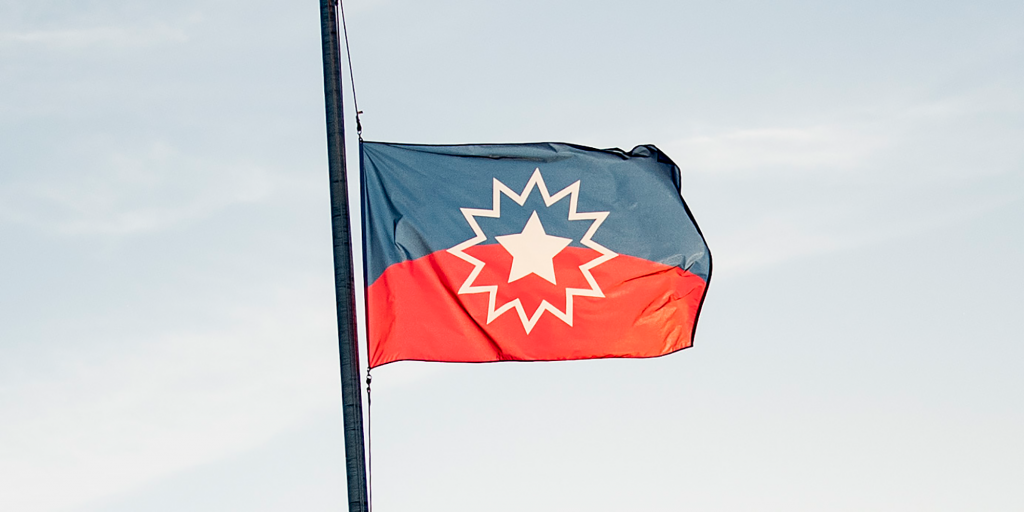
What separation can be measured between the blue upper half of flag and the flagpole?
1137 millimetres

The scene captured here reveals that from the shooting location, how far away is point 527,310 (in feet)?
40.2

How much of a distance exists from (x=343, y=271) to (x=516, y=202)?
2.69 m

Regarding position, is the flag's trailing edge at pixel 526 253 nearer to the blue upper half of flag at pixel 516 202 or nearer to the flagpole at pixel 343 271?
the blue upper half of flag at pixel 516 202

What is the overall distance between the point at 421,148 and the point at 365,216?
0.95 meters

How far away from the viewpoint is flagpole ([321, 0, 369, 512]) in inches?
392

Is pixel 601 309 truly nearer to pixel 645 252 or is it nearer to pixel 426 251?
pixel 645 252

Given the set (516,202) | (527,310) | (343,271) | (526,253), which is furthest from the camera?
(516,202)

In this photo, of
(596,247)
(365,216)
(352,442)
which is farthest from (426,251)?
(352,442)

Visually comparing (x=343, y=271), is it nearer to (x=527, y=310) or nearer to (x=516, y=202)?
(x=527, y=310)

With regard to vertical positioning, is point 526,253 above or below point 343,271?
above

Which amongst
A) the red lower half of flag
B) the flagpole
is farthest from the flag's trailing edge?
the flagpole

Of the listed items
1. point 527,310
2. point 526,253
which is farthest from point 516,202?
point 527,310

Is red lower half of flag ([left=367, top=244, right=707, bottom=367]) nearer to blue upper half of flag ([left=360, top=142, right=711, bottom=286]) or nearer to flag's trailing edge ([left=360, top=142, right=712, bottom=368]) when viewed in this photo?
flag's trailing edge ([left=360, top=142, right=712, bottom=368])

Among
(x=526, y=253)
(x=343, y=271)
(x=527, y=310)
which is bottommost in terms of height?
(x=527, y=310)
